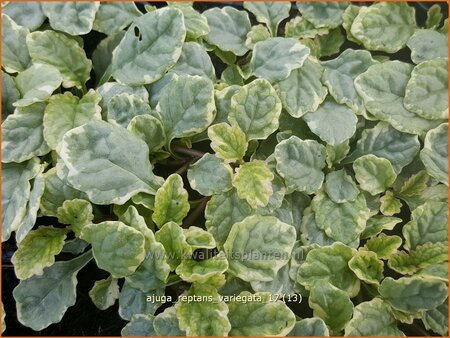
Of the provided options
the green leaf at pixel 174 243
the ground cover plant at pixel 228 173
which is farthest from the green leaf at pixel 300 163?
the green leaf at pixel 174 243

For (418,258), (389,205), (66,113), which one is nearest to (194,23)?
(66,113)

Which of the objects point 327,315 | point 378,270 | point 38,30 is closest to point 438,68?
point 378,270

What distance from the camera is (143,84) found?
1116 mm

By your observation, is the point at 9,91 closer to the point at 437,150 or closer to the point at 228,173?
the point at 228,173

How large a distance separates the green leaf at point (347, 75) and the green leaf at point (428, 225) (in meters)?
0.23

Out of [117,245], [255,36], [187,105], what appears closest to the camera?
[117,245]

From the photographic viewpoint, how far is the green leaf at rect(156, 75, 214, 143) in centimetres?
106

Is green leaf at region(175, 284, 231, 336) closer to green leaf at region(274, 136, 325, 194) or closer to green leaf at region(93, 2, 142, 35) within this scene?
green leaf at region(274, 136, 325, 194)

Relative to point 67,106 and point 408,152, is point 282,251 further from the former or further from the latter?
point 67,106

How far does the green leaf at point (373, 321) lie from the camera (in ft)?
3.23

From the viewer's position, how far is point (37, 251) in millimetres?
1063

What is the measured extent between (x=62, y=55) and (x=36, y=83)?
0.37 ft

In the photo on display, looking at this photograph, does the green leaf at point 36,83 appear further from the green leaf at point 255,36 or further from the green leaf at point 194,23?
the green leaf at point 255,36

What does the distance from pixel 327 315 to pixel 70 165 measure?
54 cm
